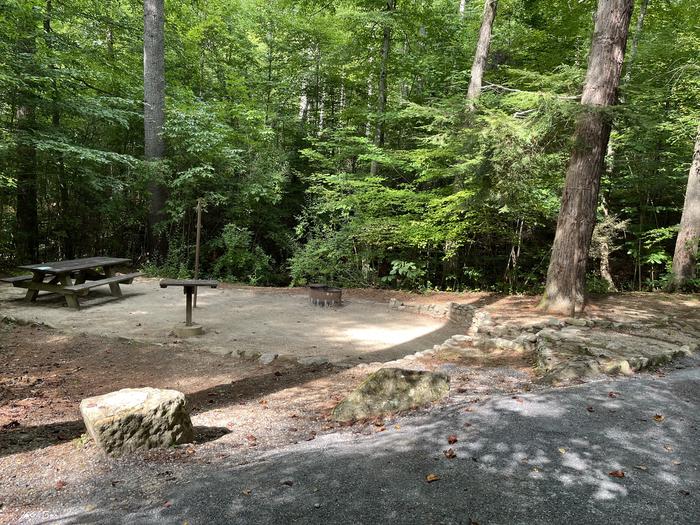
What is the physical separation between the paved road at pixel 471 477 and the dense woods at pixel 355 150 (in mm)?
4433

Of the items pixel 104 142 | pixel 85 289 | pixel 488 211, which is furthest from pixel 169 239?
pixel 488 211

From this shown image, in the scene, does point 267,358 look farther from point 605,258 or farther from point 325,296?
point 605,258

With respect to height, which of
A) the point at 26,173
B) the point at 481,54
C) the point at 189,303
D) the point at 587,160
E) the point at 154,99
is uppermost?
the point at 481,54

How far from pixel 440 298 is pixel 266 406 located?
234 inches

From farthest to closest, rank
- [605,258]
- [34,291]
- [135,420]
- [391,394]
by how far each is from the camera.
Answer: [605,258]
[34,291]
[391,394]
[135,420]

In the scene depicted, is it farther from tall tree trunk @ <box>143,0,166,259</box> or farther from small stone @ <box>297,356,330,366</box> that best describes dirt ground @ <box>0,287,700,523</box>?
tall tree trunk @ <box>143,0,166,259</box>

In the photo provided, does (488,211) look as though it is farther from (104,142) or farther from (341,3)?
(104,142)

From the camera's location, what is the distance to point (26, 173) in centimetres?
1034

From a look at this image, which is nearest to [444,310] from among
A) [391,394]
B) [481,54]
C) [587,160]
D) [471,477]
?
[587,160]

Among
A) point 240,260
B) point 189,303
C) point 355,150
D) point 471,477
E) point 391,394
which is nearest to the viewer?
point 471,477

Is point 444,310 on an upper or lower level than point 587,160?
lower

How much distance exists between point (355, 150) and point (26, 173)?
303 inches

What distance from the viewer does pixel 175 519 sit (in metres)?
2.09

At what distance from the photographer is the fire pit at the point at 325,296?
8.65 m
